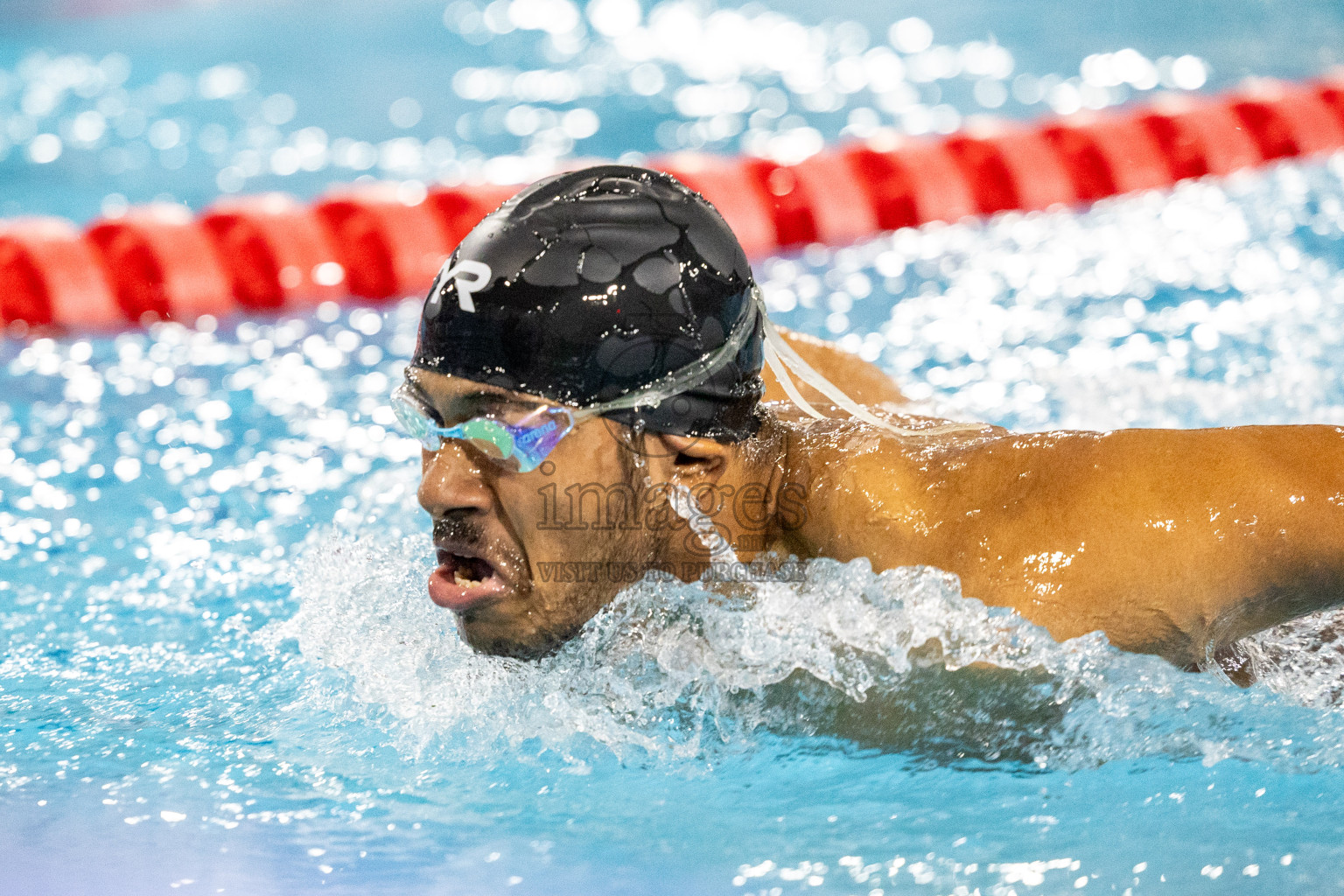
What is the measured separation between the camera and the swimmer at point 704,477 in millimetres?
1670

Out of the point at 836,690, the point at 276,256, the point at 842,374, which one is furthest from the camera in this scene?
the point at 276,256

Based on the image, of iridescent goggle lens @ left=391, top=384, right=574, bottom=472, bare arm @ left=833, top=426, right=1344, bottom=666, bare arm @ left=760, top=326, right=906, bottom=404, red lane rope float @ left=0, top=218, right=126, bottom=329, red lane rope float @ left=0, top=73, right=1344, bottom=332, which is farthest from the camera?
red lane rope float @ left=0, top=73, right=1344, bottom=332

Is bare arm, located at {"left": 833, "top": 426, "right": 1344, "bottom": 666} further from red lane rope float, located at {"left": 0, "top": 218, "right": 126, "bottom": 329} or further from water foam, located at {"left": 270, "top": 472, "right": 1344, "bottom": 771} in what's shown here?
red lane rope float, located at {"left": 0, "top": 218, "right": 126, "bottom": 329}

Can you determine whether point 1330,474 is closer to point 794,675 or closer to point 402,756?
point 794,675

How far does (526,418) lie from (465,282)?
0.20 metres

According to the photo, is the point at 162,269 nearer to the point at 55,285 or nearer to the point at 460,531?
the point at 55,285

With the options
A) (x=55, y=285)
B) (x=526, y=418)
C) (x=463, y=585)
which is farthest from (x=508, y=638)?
(x=55, y=285)

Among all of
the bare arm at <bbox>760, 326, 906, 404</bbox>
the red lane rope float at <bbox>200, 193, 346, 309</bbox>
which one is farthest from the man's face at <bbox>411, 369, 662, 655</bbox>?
the red lane rope float at <bbox>200, 193, 346, 309</bbox>

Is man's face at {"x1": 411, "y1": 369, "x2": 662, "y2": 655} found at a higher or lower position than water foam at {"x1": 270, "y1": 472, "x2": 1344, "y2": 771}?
higher

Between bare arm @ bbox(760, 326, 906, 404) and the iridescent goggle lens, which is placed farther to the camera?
bare arm @ bbox(760, 326, 906, 404)

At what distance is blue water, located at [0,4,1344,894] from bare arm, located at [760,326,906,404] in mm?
263

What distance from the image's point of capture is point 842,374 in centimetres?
263

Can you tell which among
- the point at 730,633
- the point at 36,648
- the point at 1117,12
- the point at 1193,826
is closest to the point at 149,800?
the point at 36,648

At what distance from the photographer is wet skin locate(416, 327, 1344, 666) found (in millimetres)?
1649
